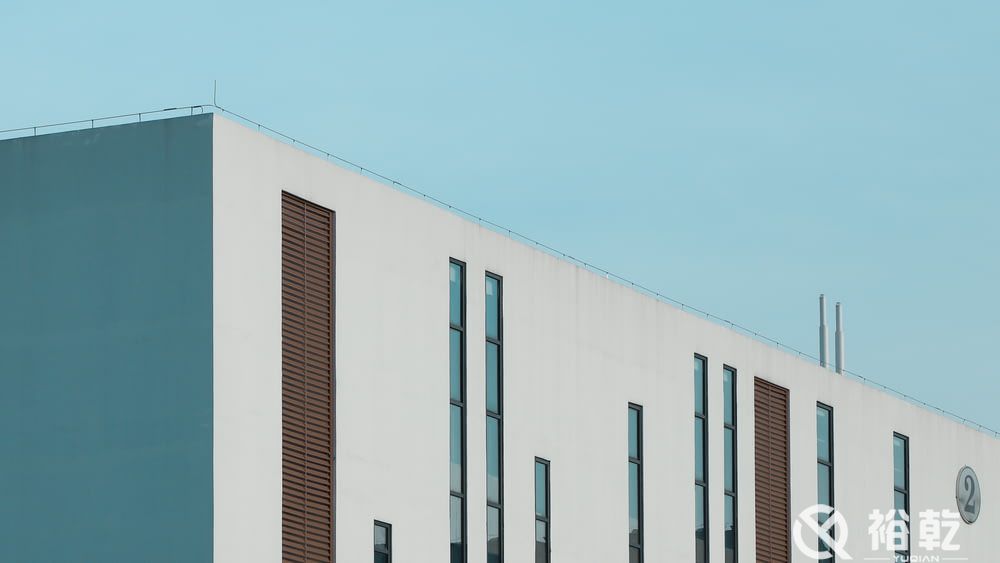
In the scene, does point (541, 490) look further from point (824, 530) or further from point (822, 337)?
point (822, 337)

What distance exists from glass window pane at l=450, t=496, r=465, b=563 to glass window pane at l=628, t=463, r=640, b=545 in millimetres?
6828

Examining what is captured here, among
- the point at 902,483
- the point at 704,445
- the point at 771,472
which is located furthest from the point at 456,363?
the point at 902,483

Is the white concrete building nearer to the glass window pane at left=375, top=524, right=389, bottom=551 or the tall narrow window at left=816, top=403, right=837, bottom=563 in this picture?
the glass window pane at left=375, top=524, right=389, bottom=551

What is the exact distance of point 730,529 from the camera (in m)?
54.2

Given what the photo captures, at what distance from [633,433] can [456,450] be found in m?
7.35

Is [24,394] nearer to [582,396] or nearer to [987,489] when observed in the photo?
[582,396]

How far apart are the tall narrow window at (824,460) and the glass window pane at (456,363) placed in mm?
16504

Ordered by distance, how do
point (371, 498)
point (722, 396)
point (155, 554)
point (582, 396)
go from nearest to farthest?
point (155, 554), point (371, 498), point (582, 396), point (722, 396)

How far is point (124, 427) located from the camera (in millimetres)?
38188

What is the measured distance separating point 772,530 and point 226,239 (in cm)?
2241

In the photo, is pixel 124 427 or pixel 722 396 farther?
pixel 722 396

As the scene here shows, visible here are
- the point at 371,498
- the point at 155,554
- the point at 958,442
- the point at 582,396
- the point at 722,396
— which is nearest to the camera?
the point at 155,554

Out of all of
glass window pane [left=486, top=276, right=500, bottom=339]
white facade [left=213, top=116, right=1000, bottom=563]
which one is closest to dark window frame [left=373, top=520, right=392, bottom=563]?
white facade [left=213, top=116, right=1000, bottom=563]

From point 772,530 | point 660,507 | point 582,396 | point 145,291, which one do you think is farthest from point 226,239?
point 772,530
